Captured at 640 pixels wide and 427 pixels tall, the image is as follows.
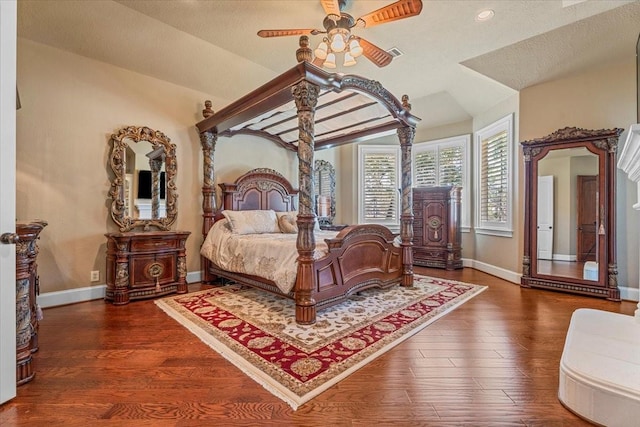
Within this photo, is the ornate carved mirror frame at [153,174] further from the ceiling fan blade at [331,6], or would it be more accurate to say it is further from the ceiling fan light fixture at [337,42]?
the ceiling fan blade at [331,6]

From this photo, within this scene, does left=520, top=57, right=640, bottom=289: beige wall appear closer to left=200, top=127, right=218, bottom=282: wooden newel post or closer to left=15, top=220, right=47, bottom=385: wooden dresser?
left=200, top=127, right=218, bottom=282: wooden newel post

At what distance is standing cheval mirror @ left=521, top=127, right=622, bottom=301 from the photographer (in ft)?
12.2

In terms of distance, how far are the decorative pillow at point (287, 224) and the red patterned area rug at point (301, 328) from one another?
1.06 meters

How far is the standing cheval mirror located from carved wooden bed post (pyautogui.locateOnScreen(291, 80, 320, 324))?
338 cm

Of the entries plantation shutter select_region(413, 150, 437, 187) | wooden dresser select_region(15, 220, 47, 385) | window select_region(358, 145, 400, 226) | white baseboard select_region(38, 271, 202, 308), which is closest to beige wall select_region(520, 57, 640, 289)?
plantation shutter select_region(413, 150, 437, 187)

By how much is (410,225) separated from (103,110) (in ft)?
13.9

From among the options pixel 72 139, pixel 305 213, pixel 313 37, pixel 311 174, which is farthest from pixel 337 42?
pixel 72 139

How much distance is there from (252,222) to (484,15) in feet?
12.1

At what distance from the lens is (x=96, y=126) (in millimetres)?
3684

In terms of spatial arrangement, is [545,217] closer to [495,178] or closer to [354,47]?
[495,178]

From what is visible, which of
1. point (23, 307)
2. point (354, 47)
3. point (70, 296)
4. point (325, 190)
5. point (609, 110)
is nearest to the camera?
point (23, 307)

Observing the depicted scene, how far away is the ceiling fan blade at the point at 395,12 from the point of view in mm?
2373

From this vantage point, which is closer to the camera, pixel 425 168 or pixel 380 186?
pixel 425 168

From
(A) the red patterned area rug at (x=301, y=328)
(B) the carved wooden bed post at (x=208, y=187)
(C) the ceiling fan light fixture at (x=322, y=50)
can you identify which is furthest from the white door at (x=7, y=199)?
(B) the carved wooden bed post at (x=208, y=187)
